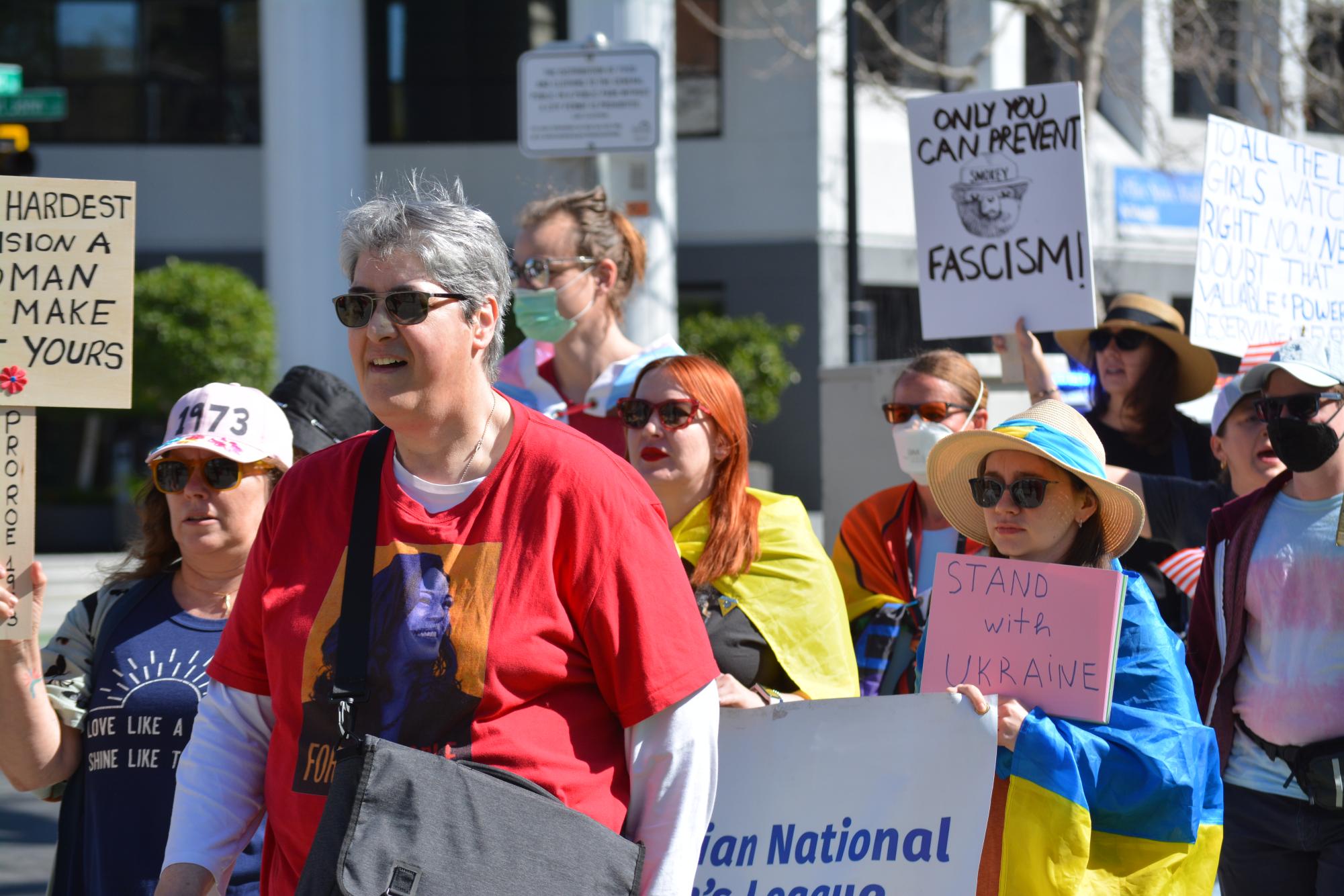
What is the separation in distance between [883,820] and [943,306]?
2.30 meters

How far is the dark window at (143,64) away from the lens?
19.9 metres

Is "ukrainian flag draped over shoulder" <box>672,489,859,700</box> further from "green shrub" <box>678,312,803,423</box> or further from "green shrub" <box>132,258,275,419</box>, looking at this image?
"green shrub" <box>678,312,803,423</box>

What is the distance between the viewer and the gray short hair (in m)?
2.47

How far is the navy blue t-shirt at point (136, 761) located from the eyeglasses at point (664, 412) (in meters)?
1.30

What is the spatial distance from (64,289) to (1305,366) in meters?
2.97

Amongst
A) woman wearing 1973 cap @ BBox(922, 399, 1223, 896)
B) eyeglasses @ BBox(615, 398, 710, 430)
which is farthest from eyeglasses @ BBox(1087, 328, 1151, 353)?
woman wearing 1973 cap @ BBox(922, 399, 1223, 896)

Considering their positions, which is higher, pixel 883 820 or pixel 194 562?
pixel 194 562

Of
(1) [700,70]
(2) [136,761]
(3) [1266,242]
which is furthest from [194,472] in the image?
(1) [700,70]

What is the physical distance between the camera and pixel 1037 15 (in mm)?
16500

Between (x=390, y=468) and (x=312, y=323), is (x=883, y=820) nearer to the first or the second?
(x=390, y=468)

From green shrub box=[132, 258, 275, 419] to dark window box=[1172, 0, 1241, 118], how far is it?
430 inches

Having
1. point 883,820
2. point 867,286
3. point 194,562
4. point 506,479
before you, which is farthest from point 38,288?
point 867,286

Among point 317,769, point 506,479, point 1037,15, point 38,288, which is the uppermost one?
point 1037,15

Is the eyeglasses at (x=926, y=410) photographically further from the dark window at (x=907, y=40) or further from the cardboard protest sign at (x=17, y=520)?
the dark window at (x=907, y=40)
